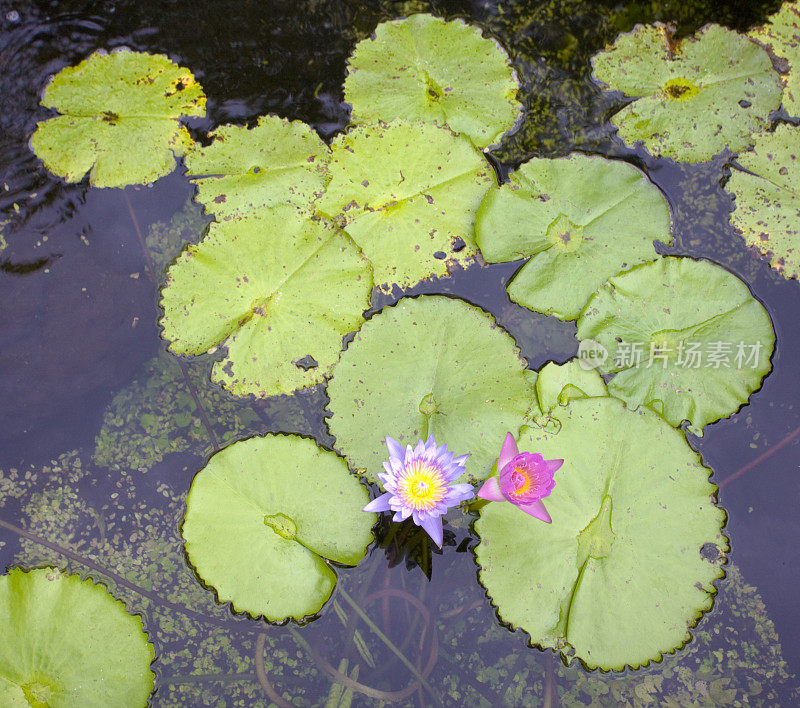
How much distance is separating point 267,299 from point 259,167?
801 mm

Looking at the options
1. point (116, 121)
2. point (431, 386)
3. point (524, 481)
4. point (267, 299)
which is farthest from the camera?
point (116, 121)

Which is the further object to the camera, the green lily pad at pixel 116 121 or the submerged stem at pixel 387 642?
the green lily pad at pixel 116 121

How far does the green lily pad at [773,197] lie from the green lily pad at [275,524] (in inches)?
92.2

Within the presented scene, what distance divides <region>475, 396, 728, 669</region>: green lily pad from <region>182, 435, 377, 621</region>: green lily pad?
61 centimetres

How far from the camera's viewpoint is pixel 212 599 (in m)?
2.61

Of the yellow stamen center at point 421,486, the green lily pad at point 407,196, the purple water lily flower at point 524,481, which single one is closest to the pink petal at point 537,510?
the purple water lily flower at point 524,481

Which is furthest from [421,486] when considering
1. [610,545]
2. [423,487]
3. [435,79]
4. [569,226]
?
[435,79]

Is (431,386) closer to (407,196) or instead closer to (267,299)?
(267,299)

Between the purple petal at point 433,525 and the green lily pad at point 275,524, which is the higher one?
the purple petal at point 433,525

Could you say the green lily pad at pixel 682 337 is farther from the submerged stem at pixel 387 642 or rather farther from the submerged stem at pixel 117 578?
the submerged stem at pixel 117 578

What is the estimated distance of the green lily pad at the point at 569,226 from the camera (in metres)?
2.85

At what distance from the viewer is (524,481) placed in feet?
7.02

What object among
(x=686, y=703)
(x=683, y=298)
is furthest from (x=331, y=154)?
(x=686, y=703)

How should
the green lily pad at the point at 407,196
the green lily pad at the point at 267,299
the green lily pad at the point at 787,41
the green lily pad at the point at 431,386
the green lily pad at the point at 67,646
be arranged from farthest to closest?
the green lily pad at the point at 787,41 → the green lily pad at the point at 407,196 → the green lily pad at the point at 267,299 → the green lily pad at the point at 431,386 → the green lily pad at the point at 67,646
